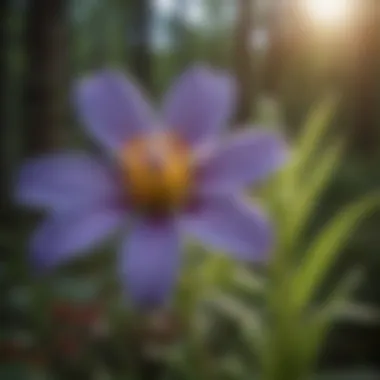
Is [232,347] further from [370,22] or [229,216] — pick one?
[370,22]

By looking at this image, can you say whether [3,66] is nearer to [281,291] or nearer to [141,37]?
[141,37]

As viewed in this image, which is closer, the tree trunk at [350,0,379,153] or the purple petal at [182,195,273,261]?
the purple petal at [182,195,273,261]

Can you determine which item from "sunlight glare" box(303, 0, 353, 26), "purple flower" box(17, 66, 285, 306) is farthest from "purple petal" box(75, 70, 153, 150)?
"sunlight glare" box(303, 0, 353, 26)

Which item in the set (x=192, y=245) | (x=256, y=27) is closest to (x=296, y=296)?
(x=192, y=245)

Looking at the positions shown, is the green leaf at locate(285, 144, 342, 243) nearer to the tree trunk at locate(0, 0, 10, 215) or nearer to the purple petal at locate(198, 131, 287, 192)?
the purple petal at locate(198, 131, 287, 192)

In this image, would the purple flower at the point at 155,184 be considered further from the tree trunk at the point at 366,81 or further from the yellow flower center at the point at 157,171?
the tree trunk at the point at 366,81

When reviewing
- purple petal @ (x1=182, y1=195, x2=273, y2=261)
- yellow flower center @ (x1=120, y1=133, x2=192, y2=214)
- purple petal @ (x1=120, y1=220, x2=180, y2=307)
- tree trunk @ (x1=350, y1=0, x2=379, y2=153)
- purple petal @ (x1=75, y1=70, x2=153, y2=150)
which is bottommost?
purple petal @ (x1=120, y1=220, x2=180, y2=307)

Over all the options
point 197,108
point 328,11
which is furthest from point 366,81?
point 197,108

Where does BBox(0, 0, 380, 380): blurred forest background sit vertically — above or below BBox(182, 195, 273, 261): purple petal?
above
